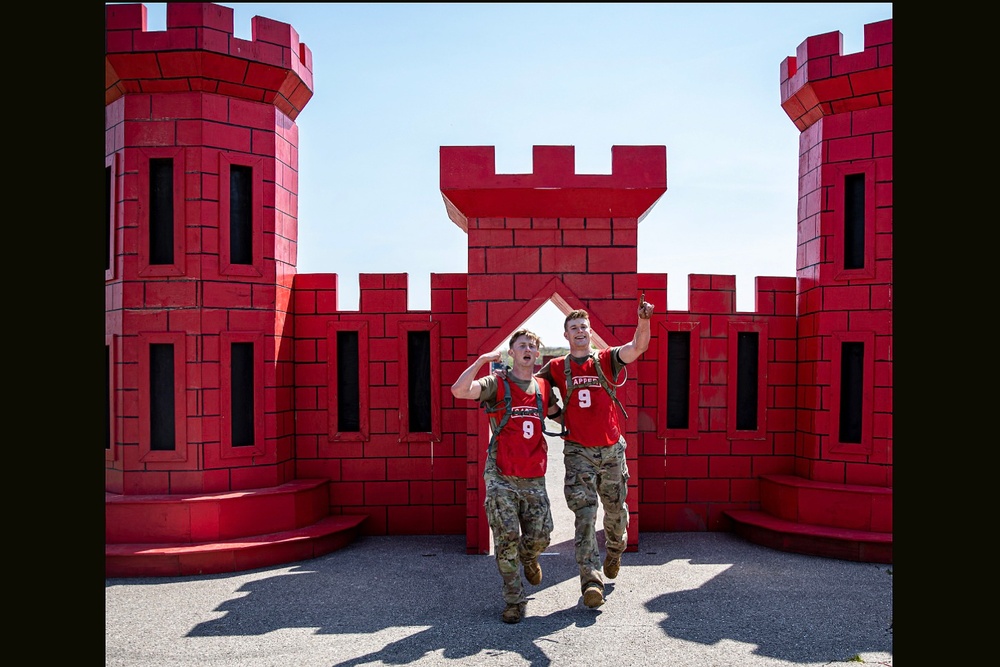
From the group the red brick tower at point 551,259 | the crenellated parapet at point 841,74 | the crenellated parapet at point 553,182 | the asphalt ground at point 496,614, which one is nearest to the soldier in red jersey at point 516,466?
the asphalt ground at point 496,614

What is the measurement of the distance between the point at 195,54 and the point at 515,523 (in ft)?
19.2

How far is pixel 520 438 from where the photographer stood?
5348 mm

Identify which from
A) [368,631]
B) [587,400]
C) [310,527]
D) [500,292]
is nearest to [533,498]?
[587,400]

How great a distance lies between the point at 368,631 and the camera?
16.8 ft

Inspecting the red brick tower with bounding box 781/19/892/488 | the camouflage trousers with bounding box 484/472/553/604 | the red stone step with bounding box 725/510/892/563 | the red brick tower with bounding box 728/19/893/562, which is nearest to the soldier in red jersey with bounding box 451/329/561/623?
the camouflage trousers with bounding box 484/472/553/604

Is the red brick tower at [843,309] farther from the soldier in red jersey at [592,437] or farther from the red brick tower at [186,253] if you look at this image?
the red brick tower at [186,253]

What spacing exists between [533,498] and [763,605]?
2200mm

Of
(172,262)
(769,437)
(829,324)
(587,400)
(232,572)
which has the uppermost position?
(172,262)

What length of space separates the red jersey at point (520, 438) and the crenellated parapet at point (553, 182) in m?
2.55

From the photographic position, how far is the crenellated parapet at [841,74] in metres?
7.36

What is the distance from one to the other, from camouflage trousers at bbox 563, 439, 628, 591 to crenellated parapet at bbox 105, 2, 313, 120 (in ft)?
17.5

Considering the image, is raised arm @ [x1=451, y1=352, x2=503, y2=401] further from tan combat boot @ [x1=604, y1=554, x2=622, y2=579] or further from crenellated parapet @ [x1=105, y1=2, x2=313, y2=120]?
crenellated parapet @ [x1=105, y1=2, x2=313, y2=120]

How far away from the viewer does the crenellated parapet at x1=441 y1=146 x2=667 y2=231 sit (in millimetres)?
7109

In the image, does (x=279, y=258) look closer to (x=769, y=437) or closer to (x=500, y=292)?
→ (x=500, y=292)
